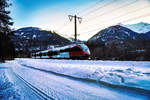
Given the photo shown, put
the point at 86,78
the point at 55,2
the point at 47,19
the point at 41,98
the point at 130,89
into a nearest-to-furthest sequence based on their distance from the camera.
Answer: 1. the point at 41,98
2. the point at 130,89
3. the point at 86,78
4. the point at 55,2
5. the point at 47,19

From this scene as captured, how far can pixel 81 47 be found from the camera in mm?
20344

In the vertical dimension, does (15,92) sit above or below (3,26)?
below

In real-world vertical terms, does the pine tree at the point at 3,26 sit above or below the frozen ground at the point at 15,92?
above

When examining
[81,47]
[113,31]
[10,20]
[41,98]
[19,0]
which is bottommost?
[41,98]

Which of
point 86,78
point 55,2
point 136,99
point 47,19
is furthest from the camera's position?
point 47,19

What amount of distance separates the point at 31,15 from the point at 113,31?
5003 inches

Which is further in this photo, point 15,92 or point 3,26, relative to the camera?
point 3,26

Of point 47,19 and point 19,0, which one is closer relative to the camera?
point 19,0

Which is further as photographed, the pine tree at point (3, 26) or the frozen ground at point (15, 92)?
the pine tree at point (3, 26)

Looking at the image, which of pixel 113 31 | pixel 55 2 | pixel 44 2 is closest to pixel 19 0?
pixel 44 2

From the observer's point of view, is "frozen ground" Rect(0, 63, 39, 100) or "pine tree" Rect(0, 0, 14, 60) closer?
"frozen ground" Rect(0, 63, 39, 100)

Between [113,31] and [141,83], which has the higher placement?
[113,31]

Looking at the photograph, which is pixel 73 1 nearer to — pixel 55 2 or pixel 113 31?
pixel 55 2

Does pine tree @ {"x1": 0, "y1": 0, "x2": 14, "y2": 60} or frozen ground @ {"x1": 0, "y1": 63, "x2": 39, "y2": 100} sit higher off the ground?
pine tree @ {"x1": 0, "y1": 0, "x2": 14, "y2": 60}
